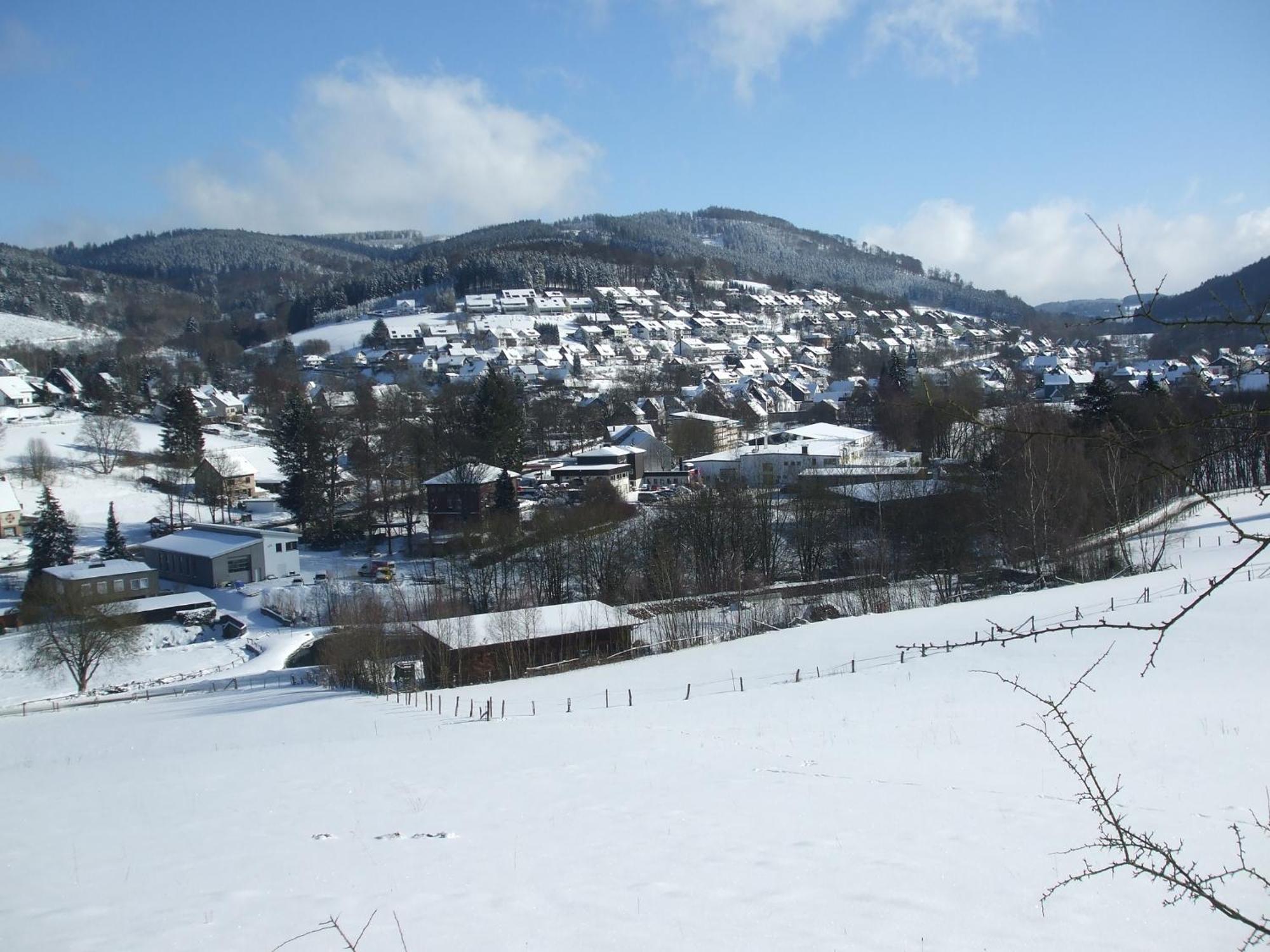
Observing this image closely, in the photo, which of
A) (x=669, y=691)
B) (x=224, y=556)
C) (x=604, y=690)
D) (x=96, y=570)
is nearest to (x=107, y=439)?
(x=224, y=556)

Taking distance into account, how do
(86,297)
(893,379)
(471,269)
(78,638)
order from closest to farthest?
(78,638) < (893,379) < (471,269) < (86,297)

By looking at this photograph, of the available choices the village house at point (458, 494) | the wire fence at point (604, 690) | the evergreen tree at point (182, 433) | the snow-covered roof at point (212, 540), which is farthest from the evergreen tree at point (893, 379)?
the evergreen tree at point (182, 433)

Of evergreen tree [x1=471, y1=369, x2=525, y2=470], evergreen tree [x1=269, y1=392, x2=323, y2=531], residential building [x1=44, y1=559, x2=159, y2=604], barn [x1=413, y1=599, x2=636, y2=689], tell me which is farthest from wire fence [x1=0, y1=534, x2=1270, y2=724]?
evergreen tree [x1=471, y1=369, x2=525, y2=470]

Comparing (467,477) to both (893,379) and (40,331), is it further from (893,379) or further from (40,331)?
(40,331)

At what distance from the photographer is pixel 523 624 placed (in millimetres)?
19328

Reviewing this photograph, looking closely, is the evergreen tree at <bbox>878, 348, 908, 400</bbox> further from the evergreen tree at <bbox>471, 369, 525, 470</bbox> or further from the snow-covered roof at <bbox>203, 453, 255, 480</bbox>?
the snow-covered roof at <bbox>203, 453, 255, 480</bbox>

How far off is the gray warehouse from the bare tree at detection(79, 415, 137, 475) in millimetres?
15598

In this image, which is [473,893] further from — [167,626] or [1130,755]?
[167,626]

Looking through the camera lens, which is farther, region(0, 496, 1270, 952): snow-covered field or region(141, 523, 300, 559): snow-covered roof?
A: region(141, 523, 300, 559): snow-covered roof

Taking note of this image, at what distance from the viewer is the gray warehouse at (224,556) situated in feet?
97.2

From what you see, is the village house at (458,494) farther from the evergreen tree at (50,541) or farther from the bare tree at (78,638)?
the bare tree at (78,638)

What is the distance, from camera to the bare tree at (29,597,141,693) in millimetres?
21656

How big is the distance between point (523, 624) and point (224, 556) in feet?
51.8

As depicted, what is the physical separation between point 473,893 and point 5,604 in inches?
1162
